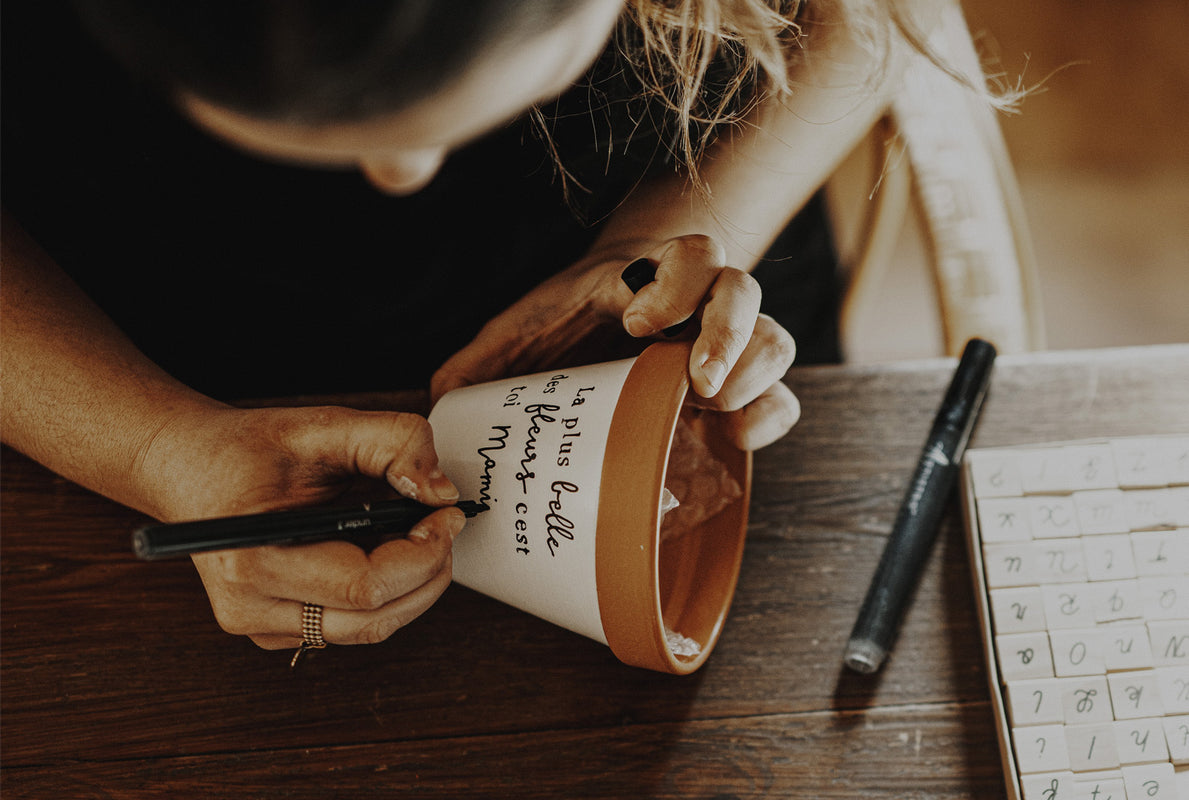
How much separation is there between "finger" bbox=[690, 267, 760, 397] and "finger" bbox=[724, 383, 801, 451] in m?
0.06

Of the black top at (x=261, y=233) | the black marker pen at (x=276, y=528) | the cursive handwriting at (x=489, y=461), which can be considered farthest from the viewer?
the black top at (x=261, y=233)

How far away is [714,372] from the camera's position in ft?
1.75

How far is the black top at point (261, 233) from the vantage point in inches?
27.4

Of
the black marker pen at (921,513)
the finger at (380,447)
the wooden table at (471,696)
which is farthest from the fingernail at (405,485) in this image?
the black marker pen at (921,513)

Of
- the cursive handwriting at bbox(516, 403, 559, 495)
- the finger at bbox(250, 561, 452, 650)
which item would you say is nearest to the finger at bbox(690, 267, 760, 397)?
the cursive handwriting at bbox(516, 403, 559, 495)

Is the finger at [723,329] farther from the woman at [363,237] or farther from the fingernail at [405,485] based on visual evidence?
the fingernail at [405,485]

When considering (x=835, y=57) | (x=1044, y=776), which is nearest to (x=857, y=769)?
(x=1044, y=776)

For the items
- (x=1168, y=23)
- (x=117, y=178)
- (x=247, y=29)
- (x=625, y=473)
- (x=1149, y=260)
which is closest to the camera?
(x=247, y=29)

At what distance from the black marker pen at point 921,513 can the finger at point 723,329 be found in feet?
0.76

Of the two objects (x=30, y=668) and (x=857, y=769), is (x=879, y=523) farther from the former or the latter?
(x=30, y=668)

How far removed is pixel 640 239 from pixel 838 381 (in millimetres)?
233

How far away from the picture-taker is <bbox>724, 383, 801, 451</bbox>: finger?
631 mm

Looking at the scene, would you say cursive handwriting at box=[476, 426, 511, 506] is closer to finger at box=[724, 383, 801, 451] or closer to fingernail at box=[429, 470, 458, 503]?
fingernail at box=[429, 470, 458, 503]

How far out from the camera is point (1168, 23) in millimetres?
1859
